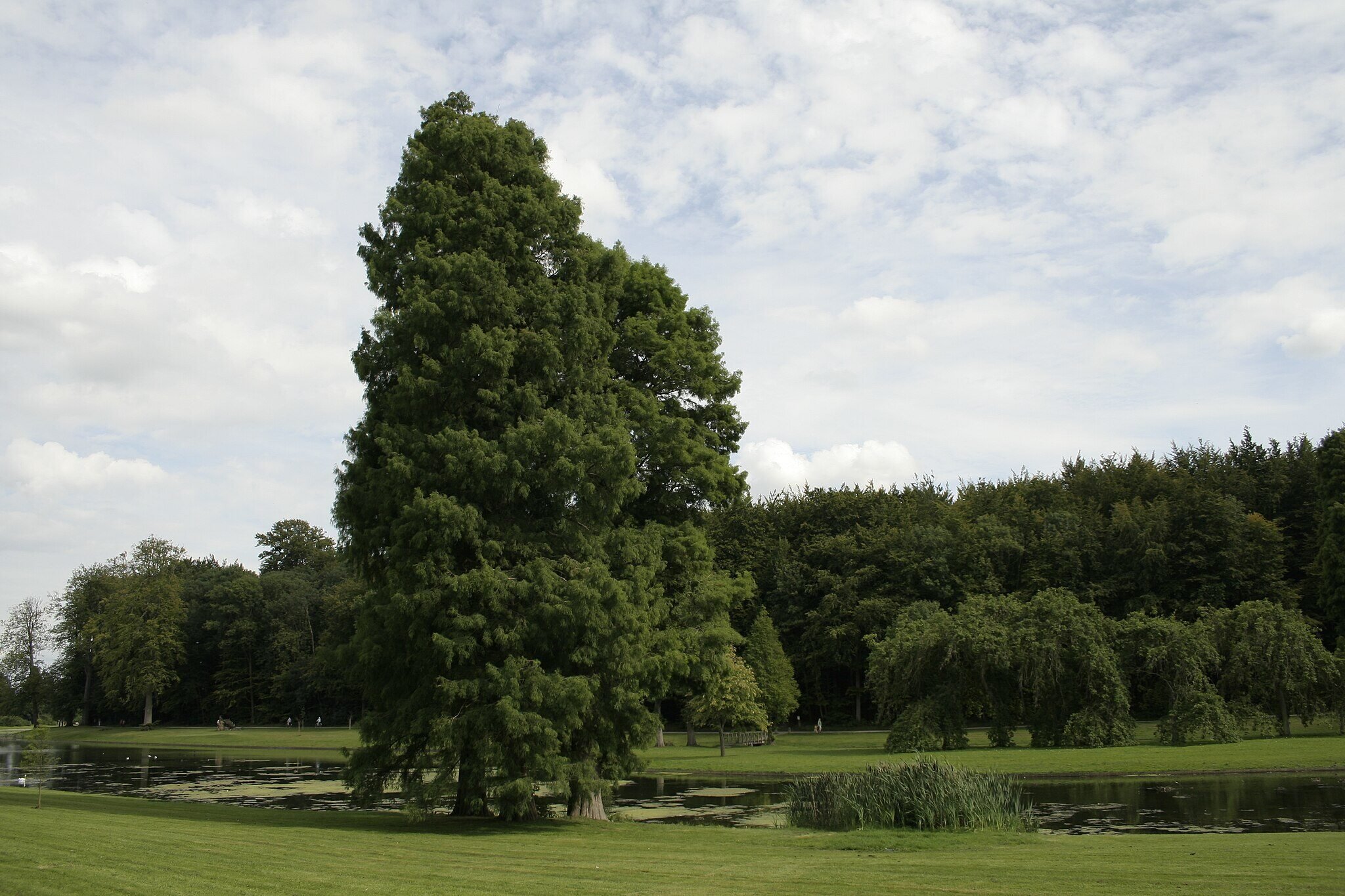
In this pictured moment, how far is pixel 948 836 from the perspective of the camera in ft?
48.9

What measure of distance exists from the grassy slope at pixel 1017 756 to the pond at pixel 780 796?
147cm

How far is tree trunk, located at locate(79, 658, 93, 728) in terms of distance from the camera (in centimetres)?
8338

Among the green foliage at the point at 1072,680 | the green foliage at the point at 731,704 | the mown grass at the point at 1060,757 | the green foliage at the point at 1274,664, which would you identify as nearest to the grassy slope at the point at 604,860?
the mown grass at the point at 1060,757

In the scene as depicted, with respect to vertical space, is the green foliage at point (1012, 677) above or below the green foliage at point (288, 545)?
below

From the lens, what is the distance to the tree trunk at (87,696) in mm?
83375

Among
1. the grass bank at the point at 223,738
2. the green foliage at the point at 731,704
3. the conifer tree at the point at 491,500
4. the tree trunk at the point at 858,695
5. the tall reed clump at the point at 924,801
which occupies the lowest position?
the grass bank at the point at 223,738

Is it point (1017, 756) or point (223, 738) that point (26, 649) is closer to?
point (223, 738)

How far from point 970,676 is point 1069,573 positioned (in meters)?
26.6

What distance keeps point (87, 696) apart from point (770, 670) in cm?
6583

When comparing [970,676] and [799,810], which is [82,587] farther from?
[799,810]

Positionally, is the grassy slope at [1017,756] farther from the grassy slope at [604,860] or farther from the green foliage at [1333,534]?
the green foliage at [1333,534]

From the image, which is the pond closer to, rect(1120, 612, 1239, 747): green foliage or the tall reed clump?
the tall reed clump

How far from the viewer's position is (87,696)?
8406 centimetres

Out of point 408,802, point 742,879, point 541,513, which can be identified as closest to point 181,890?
point 742,879
